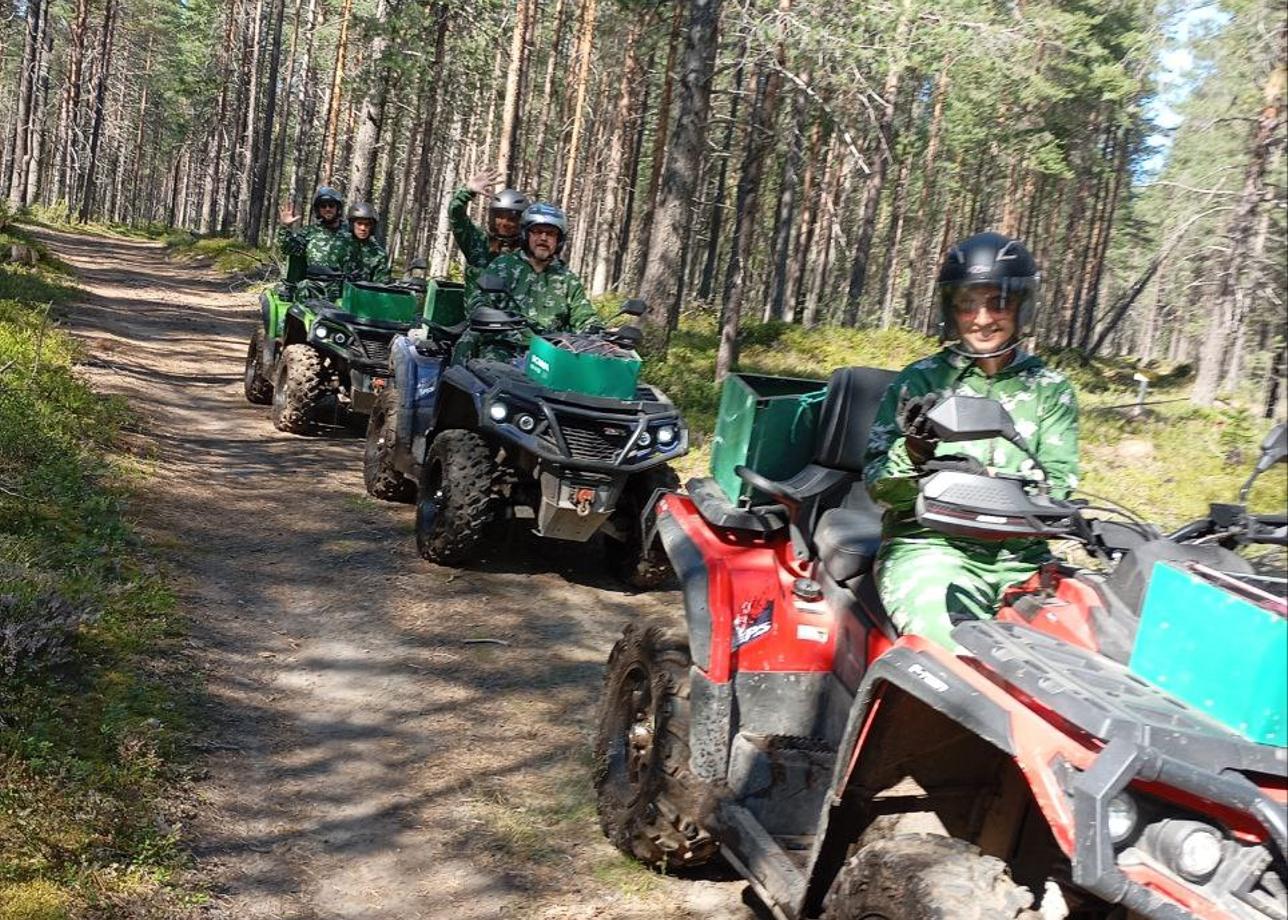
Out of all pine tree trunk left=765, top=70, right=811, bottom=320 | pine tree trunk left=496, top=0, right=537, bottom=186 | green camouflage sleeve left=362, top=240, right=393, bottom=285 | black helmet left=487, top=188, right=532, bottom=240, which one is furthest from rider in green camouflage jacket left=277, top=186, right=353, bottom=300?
pine tree trunk left=765, top=70, right=811, bottom=320

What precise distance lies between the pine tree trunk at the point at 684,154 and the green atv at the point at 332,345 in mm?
3158

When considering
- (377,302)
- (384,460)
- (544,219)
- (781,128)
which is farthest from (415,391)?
(781,128)

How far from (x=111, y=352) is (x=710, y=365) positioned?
789 cm

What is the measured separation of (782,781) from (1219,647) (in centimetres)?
176

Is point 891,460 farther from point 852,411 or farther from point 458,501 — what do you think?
point 458,501

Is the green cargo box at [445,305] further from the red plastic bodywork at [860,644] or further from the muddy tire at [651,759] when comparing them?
the muddy tire at [651,759]

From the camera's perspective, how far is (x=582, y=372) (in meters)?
7.23

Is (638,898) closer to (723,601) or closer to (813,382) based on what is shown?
(723,601)

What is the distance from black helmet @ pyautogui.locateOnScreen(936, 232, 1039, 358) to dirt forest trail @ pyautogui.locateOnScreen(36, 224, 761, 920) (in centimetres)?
222

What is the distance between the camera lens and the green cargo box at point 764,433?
4.16m

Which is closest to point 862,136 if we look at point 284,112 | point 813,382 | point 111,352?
point 284,112

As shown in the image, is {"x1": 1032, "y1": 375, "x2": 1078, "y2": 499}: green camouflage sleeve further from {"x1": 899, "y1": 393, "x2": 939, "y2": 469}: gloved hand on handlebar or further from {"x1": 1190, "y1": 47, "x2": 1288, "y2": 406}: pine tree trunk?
{"x1": 1190, "y1": 47, "x2": 1288, "y2": 406}: pine tree trunk

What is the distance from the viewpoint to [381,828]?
4230 millimetres

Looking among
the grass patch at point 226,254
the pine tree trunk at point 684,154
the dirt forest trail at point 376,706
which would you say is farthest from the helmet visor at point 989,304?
the grass patch at point 226,254
